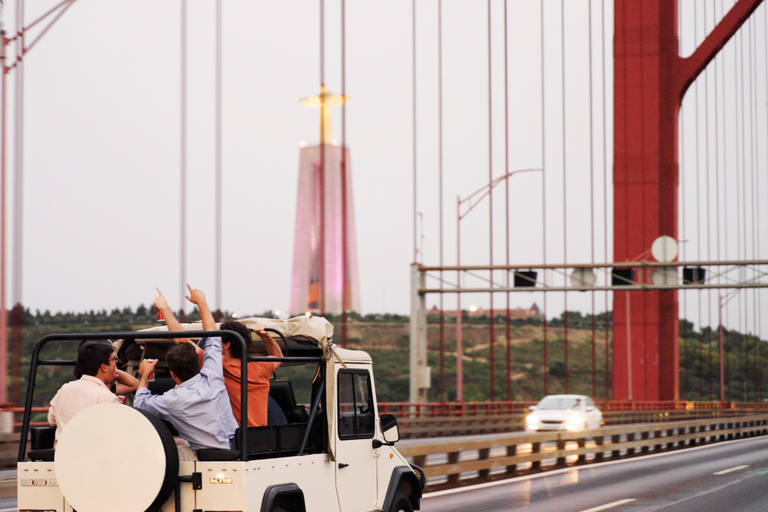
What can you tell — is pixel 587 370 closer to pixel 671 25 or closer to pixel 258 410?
pixel 671 25

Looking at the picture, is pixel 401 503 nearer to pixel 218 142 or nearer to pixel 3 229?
pixel 3 229

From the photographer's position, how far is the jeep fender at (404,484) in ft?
26.3

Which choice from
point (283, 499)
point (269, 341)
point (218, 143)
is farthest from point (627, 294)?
point (283, 499)

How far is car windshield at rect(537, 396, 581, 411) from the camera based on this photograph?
35062 mm

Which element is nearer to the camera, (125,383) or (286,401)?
(125,383)

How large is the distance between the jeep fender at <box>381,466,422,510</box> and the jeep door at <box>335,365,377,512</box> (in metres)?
0.25

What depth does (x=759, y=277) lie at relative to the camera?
1711 inches

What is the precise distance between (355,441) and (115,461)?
7.02 ft

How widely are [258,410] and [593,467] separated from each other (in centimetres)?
1496

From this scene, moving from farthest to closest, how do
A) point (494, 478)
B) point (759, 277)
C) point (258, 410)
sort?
point (759, 277)
point (494, 478)
point (258, 410)

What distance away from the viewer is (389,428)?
25.6ft

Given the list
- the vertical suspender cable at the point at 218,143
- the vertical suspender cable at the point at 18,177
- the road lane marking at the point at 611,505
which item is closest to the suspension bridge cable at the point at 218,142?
the vertical suspender cable at the point at 218,143

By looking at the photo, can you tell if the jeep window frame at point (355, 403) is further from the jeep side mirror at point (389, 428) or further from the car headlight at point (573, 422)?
the car headlight at point (573, 422)

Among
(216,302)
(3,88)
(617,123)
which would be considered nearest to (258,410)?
(3,88)
